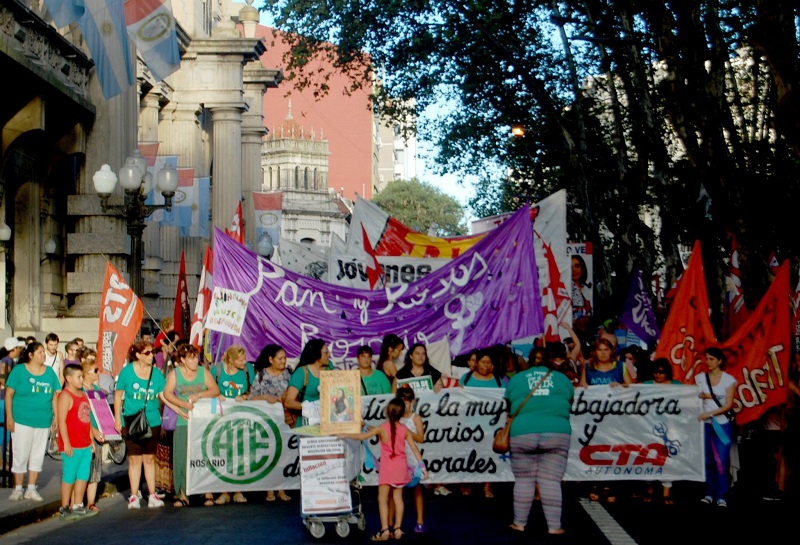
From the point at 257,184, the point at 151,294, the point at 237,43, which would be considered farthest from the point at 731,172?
the point at 257,184

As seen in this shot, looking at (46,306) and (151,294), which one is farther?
(151,294)

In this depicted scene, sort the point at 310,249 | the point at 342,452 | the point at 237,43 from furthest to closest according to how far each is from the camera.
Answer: the point at 237,43, the point at 310,249, the point at 342,452

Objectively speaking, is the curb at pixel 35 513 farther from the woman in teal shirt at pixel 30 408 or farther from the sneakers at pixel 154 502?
the sneakers at pixel 154 502

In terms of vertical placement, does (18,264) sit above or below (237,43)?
below

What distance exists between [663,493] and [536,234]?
511cm

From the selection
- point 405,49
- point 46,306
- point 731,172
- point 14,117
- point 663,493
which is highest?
point 405,49

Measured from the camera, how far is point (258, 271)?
15.0 metres

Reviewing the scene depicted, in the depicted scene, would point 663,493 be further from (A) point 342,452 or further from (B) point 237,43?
(B) point 237,43

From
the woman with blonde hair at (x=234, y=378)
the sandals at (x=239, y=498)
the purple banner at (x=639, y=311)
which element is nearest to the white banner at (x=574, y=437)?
the sandals at (x=239, y=498)

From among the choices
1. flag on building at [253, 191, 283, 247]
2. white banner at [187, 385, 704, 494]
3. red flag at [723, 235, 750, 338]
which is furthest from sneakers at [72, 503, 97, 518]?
flag on building at [253, 191, 283, 247]

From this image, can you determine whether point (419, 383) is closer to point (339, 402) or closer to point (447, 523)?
point (447, 523)

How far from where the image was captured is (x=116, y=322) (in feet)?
52.0

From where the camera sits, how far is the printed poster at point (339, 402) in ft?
37.7

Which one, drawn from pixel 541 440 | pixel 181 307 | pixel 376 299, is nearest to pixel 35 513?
pixel 376 299
